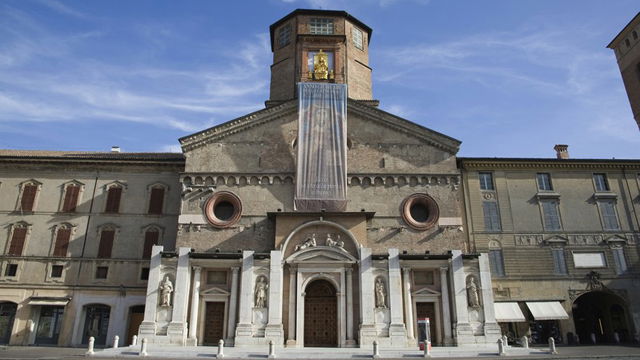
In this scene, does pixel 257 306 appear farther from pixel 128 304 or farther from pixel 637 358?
pixel 637 358

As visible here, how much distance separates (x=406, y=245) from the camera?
2592 cm

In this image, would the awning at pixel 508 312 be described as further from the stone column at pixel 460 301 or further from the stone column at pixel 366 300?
the stone column at pixel 366 300

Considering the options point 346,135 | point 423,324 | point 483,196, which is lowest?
point 423,324

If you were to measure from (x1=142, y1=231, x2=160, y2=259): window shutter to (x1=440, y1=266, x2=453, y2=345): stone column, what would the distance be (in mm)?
17519

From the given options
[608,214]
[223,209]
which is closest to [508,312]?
[608,214]

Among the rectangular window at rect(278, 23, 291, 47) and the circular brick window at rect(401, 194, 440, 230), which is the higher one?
the rectangular window at rect(278, 23, 291, 47)

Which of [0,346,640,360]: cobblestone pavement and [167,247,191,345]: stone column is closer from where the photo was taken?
[0,346,640,360]: cobblestone pavement

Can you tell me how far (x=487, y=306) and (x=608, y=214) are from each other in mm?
12738

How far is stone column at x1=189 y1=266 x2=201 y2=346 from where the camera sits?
78.0 ft

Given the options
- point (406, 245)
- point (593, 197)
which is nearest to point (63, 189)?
point (406, 245)

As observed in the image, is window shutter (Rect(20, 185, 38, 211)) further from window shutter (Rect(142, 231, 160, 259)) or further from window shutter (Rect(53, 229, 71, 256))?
window shutter (Rect(142, 231, 160, 259))

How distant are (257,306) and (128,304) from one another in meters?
9.30

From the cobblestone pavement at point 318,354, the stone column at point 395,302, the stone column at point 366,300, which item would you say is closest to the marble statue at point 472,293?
the cobblestone pavement at point 318,354

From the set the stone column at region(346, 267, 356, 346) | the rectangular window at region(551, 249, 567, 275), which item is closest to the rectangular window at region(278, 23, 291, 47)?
the stone column at region(346, 267, 356, 346)
